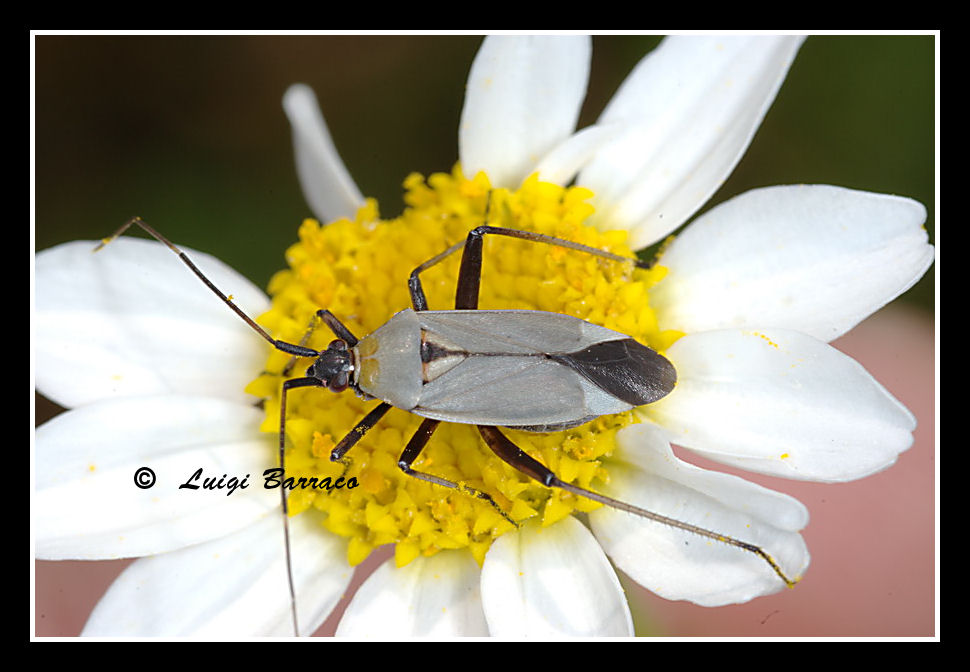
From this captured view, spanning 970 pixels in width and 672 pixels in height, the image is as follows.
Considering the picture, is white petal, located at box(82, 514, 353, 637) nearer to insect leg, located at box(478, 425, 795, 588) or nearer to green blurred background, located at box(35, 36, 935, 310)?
insect leg, located at box(478, 425, 795, 588)

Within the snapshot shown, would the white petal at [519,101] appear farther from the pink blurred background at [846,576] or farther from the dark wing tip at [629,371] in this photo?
the pink blurred background at [846,576]

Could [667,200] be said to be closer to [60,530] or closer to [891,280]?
[891,280]

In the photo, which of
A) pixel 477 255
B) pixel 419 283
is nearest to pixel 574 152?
pixel 477 255

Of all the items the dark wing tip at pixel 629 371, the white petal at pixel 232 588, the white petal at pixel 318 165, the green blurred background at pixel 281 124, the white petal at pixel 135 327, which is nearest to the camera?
the dark wing tip at pixel 629 371

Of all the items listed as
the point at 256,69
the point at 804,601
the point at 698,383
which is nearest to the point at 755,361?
the point at 698,383

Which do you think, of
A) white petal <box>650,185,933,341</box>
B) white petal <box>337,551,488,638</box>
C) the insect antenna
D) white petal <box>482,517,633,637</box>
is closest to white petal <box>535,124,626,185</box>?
white petal <box>650,185,933,341</box>

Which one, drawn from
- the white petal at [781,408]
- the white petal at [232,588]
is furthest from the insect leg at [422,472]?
the white petal at [781,408]
